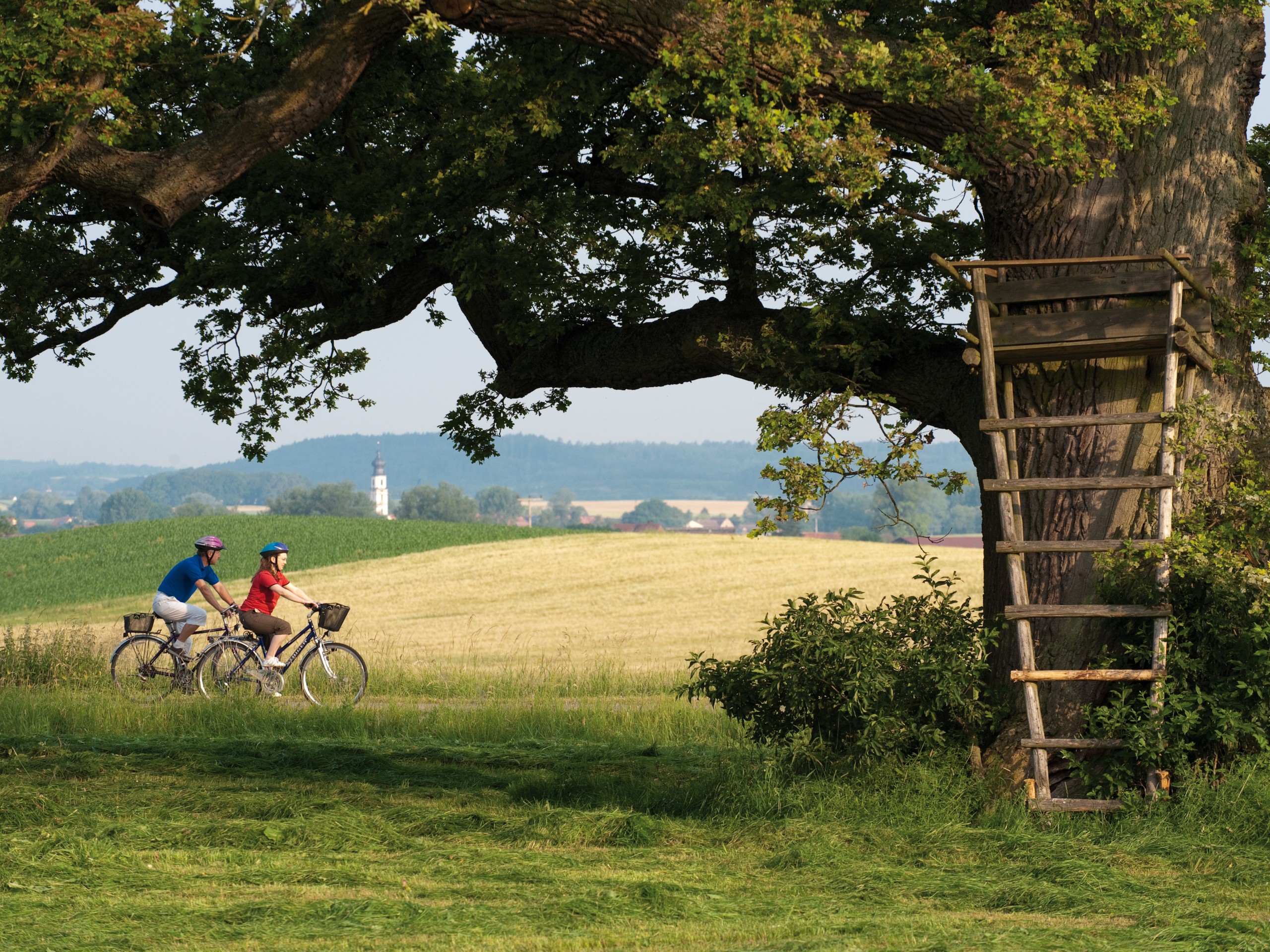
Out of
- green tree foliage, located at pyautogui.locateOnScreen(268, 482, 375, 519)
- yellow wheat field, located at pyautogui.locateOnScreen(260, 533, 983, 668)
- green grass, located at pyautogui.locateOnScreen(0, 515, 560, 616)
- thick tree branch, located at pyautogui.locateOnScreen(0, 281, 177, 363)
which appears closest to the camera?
thick tree branch, located at pyautogui.locateOnScreen(0, 281, 177, 363)

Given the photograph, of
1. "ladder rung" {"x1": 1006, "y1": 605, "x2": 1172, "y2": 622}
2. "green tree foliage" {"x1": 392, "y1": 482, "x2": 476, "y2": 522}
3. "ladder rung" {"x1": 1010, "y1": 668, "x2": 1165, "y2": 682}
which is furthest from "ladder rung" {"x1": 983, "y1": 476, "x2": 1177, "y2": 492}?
"green tree foliage" {"x1": 392, "y1": 482, "x2": 476, "y2": 522}

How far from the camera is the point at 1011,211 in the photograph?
1058 cm

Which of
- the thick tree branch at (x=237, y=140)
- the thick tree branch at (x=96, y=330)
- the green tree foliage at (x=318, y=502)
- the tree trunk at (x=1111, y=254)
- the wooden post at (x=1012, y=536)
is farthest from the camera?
the green tree foliage at (x=318, y=502)

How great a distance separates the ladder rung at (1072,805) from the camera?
9109 mm

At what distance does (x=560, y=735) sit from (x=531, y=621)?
21085 mm

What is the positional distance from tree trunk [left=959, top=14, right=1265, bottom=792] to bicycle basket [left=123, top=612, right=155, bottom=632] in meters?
10.6

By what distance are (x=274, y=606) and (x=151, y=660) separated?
190cm

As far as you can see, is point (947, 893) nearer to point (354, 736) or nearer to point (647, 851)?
point (647, 851)

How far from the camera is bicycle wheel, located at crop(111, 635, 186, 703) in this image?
16609mm

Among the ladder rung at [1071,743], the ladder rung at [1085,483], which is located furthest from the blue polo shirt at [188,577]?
the ladder rung at [1071,743]

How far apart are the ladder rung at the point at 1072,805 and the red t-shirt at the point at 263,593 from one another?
31.8 ft

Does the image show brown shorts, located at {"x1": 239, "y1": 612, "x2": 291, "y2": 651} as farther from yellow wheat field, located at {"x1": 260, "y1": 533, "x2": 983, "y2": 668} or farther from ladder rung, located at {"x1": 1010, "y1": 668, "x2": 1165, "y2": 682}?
ladder rung, located at {"x1": 1010, "y1": 668, "x2": 1165, "y2": 682}

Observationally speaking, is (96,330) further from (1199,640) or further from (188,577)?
(1199,640)

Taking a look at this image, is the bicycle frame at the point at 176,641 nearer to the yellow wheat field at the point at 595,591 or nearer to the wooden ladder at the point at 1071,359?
the yellow wheat field at the point at 595,591
